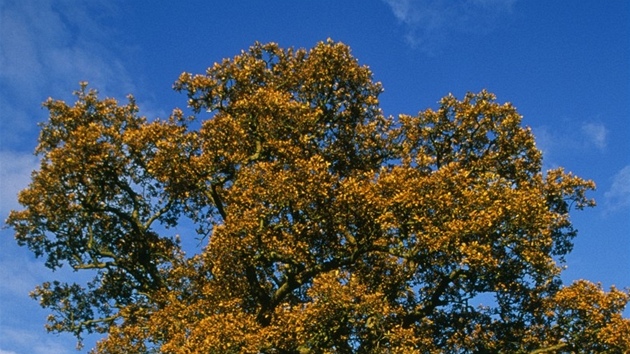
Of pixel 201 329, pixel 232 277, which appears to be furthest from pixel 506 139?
pixel 201 329

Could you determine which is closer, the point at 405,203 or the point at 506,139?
the point at 405,203

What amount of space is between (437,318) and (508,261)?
15.7 feet

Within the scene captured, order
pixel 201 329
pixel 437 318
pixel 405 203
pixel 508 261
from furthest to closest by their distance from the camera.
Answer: pixel 437 318 → pixel 508 261 → pixel 405 203 → pixel 201 329

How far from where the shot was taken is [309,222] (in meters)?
30.1

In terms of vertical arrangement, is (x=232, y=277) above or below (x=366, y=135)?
below

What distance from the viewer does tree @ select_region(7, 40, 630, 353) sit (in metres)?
28.2

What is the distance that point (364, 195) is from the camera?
94.6 ft

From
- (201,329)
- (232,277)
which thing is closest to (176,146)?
(232,277)

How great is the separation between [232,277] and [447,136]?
45.9 ft

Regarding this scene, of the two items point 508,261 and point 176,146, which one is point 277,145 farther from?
point 508,261

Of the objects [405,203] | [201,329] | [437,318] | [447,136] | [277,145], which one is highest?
[447,136]

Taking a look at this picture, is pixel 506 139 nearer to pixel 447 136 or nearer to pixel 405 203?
pixel 447 136

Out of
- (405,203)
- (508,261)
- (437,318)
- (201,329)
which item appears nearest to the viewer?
(201,329)

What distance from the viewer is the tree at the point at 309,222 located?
28219mm
